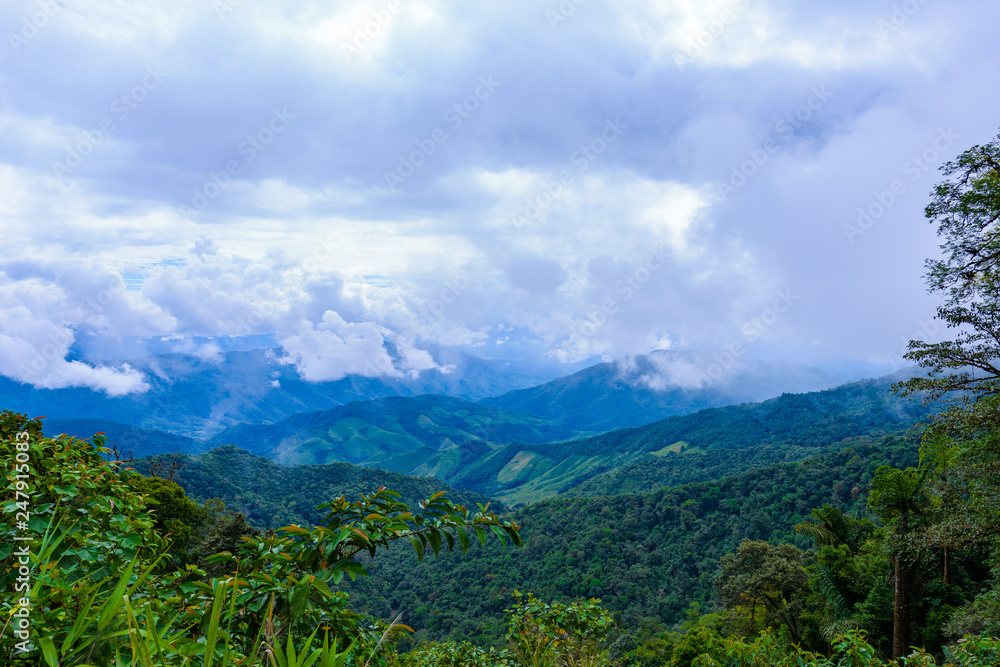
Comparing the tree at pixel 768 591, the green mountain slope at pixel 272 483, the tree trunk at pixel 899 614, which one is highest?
the green mountain slope at pixel 272 483

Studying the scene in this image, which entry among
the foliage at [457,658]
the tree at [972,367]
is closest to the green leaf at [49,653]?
the foliage at [457,658]

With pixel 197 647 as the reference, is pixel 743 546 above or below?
below

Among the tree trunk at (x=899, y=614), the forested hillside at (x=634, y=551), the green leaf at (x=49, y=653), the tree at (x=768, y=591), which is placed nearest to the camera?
the green leaf at (x=49, y=653)

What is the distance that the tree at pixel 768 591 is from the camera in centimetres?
2662

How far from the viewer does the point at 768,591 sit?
27.4 metres

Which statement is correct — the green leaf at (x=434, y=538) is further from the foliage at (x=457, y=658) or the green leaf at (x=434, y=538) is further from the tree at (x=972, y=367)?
the tree at (x=972, y=367)

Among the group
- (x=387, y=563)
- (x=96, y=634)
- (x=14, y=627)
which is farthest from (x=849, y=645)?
(x=387, y=563)

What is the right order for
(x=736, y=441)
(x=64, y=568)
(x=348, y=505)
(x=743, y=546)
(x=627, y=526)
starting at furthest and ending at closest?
(x=736, y=441), (x=627, y=526), (x=743, y=546), (x=348, y=505), (x=64, y=568)

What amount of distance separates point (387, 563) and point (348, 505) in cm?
9845

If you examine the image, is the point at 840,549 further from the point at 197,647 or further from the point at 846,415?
the point at 846,415

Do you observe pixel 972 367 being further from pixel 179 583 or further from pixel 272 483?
pixel 272 483

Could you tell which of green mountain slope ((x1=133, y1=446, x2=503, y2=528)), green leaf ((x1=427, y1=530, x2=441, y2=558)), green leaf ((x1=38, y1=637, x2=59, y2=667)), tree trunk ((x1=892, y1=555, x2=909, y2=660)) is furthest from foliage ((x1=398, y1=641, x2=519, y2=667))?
green mountain slope ((x1=133, y1=446, x2=503, y2=528))

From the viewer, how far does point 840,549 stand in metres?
25.3

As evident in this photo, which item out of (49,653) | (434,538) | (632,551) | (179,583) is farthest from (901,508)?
(632,551)
